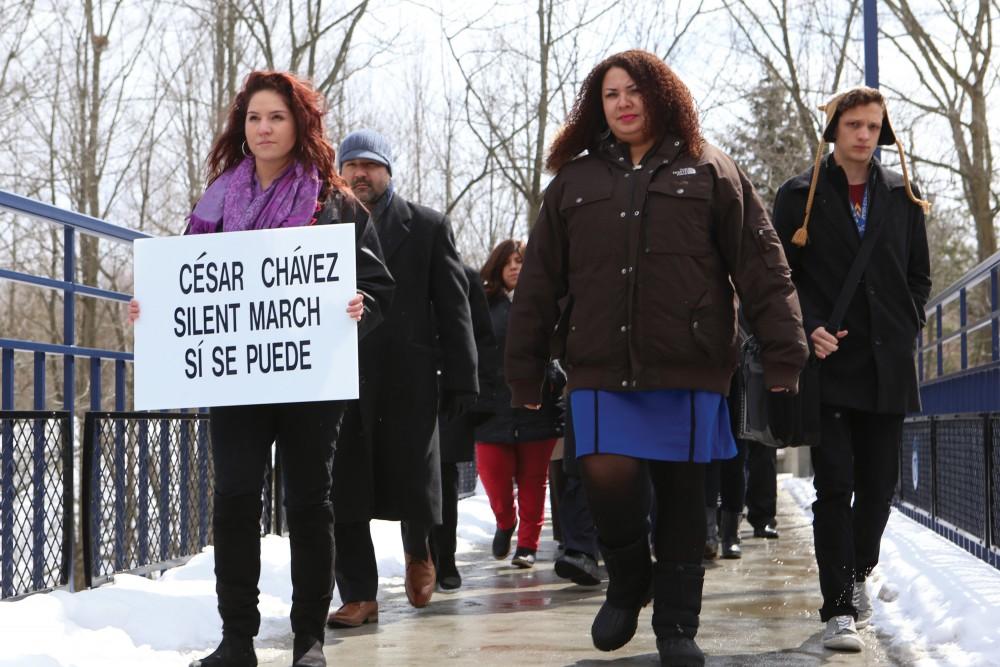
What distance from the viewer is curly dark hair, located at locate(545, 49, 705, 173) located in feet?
14.9

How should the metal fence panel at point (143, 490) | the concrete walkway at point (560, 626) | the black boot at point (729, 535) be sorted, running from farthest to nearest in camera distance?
the black boot at point (729, 535)
the metal fence panel at point (143, 490)
the concrete walkway at point (560, 626)

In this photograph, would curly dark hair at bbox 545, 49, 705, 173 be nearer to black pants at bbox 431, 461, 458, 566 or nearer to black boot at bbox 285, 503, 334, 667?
black boot at bbox 285, 503, 334, 667

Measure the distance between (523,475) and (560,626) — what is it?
2.77 meters

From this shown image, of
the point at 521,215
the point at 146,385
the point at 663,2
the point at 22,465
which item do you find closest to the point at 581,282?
the point at 146,385

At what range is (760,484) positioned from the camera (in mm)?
10414

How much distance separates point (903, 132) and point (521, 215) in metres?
9.61

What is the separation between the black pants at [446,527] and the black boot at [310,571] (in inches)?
113

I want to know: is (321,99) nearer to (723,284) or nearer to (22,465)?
(723,284)

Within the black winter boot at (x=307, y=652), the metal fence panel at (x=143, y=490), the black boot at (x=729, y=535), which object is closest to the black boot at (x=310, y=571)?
the black winter boot at (x=307, y=652)

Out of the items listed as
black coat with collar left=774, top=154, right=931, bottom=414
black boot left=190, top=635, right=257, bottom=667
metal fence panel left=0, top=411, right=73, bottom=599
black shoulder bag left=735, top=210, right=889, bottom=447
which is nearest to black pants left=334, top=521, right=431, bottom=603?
metal fence panel left=0, top=411, right=73, bottom=599

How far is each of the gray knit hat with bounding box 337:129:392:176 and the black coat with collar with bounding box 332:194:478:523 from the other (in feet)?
0.70

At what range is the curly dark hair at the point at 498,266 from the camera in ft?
29.0

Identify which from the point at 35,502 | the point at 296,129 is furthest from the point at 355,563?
the point at 296,129

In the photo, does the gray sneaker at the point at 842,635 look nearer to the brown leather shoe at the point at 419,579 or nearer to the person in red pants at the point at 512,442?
the brown leather shoe at the point at 419,579
